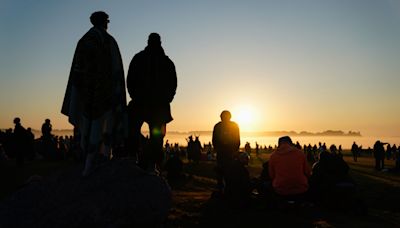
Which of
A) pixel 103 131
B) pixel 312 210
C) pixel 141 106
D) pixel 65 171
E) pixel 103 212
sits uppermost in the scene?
pixel 141 106

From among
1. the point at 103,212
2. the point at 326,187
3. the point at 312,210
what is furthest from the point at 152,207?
the point at 326,187

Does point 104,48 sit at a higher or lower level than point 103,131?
higher

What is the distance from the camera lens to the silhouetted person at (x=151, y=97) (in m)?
6.94

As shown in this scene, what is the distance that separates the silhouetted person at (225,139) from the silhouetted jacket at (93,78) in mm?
4140

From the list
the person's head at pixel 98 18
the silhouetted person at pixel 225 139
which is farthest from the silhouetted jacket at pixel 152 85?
the silhouetted person at pixel 225 139

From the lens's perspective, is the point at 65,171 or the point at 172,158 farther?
the point at 172,158

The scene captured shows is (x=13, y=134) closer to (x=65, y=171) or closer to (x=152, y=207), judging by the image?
(x=65, y=171)

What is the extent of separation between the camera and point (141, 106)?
7.03 m

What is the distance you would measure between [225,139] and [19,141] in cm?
1211

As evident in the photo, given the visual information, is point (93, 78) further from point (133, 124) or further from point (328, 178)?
point (328, 178)

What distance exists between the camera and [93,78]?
6273 mm

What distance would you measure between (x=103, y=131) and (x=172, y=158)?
1107 centimetres

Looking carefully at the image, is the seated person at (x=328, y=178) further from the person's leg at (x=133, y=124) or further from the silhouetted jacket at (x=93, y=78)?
the silhouetted jacket at (x=93, y=78)

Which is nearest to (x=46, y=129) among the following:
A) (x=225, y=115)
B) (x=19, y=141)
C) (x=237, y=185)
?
(x=19, y=141)
